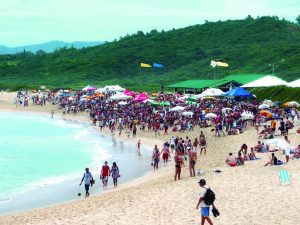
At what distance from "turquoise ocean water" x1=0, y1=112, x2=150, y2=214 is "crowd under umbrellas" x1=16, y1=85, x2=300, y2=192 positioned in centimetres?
189

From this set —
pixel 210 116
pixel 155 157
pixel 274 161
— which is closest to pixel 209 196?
pixel 274 161

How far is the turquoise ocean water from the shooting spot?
20.8m

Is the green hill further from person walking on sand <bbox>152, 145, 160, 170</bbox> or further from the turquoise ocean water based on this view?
person walking on sand <bbox>152, 145, 160, 170</bbox>

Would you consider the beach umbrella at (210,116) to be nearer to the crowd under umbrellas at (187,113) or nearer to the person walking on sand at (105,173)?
the crowd under umbrellas at (187,113)

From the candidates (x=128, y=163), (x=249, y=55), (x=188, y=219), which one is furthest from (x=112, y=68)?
(x=188, y=219)

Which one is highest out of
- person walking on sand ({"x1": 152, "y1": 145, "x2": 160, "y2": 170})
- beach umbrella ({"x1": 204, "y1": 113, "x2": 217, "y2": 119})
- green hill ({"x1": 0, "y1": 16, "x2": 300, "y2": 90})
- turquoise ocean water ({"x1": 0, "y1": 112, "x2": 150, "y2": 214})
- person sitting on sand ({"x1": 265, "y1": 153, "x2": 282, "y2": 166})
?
green hill ({"x1": 0, "y1": 16, "x2": 300, "y2": 90})

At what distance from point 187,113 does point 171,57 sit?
61.1m

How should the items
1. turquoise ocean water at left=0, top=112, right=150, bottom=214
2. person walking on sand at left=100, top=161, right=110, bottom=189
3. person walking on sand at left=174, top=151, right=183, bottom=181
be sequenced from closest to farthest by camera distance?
person walking on sand at left=174, top=151, right=183, bottom=181 < person walking on sand at left=100, top=161, right=110, bottom=189 < turquoise ocean water at left=0, top=112, right=150, bottom=214

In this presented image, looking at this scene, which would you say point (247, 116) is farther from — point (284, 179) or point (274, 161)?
point (284, 179)

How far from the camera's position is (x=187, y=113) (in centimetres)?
3512

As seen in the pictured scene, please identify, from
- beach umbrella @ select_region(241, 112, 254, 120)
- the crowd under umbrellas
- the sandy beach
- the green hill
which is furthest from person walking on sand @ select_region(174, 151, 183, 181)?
the green hill

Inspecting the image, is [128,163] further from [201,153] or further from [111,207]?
[111,207]

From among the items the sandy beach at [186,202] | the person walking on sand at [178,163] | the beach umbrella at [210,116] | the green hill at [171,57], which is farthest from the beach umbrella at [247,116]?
the green hill at [171,57]

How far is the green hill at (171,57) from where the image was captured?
79250mm
